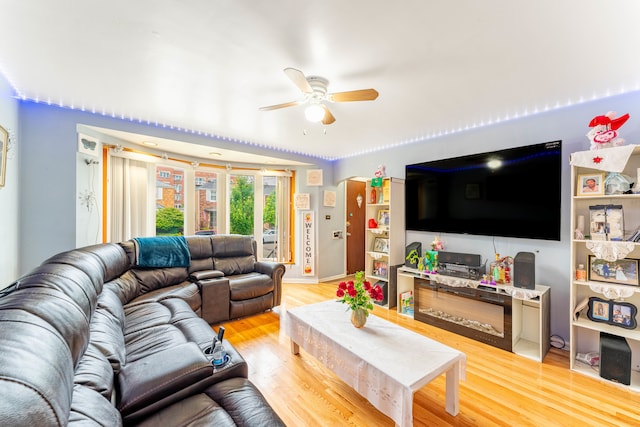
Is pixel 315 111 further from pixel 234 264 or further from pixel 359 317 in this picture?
pixel 234 264

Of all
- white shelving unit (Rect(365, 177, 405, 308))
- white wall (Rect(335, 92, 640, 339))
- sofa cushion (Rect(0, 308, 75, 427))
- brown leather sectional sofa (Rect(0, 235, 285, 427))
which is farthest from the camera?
white shelving unit (Rect(365, 177, 405, 308))

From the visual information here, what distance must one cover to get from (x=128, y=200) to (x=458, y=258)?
430 centimetres

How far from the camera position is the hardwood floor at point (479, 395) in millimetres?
1699

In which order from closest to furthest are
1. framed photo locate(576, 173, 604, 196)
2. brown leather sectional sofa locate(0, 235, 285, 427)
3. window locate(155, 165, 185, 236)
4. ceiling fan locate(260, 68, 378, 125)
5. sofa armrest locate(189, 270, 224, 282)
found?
brown leather sectional sofa locate(0, 235, 285, 427) → ceiling fan locate(260, 68, 378, 125) → framed photo locate(576, 173, 604, 196) → sofa armrest locate(189, 270, 224, 282) → window locate(155, 165, 185, 236)

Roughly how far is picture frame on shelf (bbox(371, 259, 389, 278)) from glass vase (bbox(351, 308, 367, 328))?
1831mm

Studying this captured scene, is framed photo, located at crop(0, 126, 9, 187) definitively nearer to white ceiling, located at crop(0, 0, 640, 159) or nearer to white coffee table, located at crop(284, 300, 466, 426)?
white ceiling, located at crop(0, 0, 640, 159)

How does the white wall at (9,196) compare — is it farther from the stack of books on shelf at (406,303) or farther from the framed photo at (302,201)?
the stack of books on shelf at (406,303)

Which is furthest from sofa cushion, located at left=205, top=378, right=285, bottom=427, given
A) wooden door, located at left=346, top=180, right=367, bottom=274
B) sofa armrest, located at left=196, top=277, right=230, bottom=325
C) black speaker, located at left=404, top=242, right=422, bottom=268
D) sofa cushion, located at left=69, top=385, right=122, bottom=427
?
wooden door, located at left=346, top=180, right=367, bottom=274

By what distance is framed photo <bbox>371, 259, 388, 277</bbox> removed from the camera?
385 centimetres

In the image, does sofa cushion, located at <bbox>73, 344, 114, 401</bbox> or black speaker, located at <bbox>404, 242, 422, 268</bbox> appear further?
black speaker, located at <bbox>404, 242, 422, 268</bbox>

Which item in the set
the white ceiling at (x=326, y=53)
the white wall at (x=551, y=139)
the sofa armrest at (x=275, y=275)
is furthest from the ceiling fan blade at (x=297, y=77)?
the sofa armrest at (x=275, y=275)

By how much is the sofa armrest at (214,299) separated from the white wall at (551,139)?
2.82 meters

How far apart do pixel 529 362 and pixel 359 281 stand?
179 cm

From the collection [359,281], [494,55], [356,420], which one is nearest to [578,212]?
[494,55]
